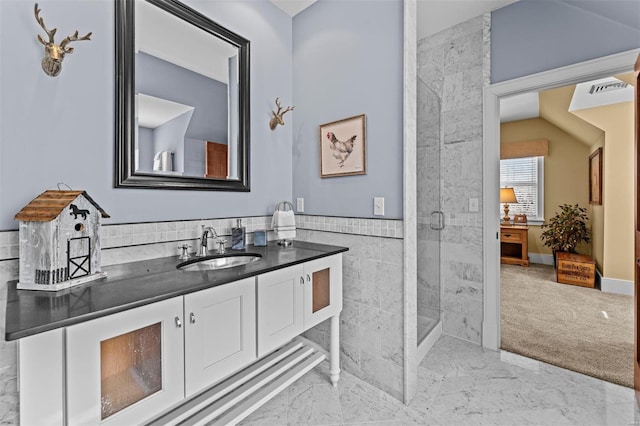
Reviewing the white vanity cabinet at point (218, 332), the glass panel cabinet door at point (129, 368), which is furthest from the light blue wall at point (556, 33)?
the glass panel cabinet door at point (129, 368)

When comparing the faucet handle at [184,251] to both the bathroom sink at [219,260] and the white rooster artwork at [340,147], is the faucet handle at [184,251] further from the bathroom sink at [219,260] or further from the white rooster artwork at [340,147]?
the white rooster artwork at [340,147]

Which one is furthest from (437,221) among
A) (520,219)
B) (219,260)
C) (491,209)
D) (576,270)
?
(520,219)

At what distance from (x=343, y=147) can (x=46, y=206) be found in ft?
5.32

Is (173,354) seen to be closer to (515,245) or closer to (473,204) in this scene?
(473,204)

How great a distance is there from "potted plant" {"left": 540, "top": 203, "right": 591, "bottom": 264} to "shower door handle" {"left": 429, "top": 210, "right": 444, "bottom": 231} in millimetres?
3181

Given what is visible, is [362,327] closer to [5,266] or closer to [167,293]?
[167,293]

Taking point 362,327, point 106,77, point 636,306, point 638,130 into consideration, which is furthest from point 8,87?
point 636,306

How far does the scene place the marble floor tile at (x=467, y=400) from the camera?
64.7 inches

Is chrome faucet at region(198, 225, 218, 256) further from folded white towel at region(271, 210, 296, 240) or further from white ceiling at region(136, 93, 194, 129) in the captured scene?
white ceiling at region(136, 93, 194, 129)

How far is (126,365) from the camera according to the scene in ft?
3.20

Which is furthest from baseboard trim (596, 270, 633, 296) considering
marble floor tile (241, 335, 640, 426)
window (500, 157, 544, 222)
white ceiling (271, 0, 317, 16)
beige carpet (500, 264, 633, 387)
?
white ceiling (271, 0, 317, 16)

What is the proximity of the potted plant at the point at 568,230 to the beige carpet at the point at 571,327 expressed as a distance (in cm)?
84

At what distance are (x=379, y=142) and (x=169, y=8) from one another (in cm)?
146

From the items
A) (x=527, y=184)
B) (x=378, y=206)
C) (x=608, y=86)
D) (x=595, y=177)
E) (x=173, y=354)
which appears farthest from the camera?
(x=527, y=184)
